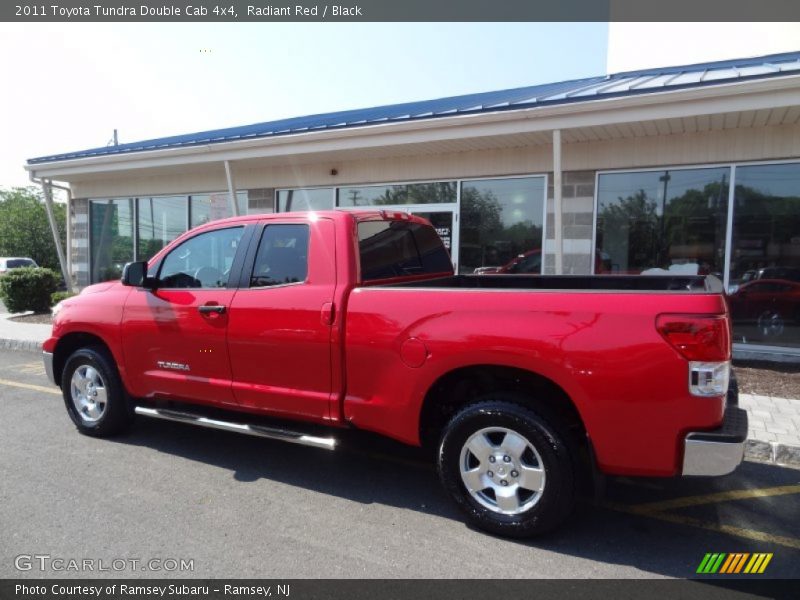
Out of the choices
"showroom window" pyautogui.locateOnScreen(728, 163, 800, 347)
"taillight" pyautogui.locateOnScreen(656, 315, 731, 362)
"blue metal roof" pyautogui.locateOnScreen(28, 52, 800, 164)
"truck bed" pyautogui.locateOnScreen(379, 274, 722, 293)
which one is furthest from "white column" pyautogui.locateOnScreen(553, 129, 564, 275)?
"taillight" pyautogui.locateOnScreen(656, 315, 731, 362)

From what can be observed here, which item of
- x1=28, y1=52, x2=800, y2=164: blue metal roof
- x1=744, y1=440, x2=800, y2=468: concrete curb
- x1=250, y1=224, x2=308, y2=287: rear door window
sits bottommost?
x1=744, y1=440, x2=800, y2=468: concrete curb

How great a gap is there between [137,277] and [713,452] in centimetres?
414

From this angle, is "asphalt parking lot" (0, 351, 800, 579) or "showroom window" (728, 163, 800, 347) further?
"showroom window" (728, 163, 800, 347)

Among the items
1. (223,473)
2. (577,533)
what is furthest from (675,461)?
(223,473)

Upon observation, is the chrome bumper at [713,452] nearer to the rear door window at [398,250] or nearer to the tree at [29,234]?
the rear door window at [398,250]

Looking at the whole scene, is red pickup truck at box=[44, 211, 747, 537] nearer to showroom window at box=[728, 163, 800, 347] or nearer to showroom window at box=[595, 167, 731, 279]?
showroom window at box=[595, 167, 731, 279]

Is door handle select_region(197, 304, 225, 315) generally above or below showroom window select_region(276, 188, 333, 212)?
below

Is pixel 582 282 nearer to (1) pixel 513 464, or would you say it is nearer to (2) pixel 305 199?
(1) pixel 513 464

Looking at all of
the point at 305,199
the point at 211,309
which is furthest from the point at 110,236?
the point at 211,309

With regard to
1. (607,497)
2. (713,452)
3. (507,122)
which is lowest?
(607,497)

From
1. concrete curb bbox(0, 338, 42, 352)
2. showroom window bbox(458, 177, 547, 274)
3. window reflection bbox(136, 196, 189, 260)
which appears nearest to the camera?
showroom window bbox(458, 177, 547, 274)

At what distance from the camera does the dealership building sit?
23.2ft

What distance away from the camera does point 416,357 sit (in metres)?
3.25

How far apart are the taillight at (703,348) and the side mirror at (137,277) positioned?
3786 mm
